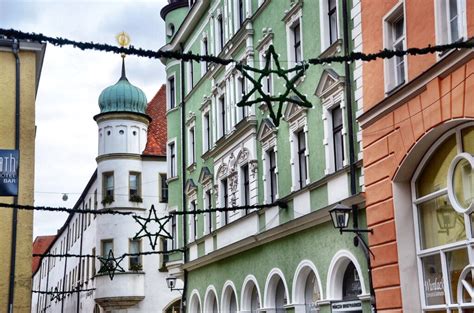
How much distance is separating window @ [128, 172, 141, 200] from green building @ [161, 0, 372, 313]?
11.1 m

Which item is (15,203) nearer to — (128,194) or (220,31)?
(220,31)

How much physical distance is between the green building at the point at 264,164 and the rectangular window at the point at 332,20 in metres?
0.04

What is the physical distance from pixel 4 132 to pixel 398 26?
682 inches

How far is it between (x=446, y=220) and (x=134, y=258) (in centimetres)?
3397

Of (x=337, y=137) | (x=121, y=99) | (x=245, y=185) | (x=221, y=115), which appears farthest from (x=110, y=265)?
(x=337, y=137)

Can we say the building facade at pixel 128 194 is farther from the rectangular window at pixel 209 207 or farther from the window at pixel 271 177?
the window at pixel 271 177

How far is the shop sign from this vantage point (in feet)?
61.3

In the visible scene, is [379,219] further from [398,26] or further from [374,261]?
[398,26]

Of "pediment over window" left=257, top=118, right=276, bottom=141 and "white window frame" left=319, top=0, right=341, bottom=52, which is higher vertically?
"white window frame" left=319, top=0, right=341, bottom=52

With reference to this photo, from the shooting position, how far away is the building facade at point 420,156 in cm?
1411

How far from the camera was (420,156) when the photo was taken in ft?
51.0

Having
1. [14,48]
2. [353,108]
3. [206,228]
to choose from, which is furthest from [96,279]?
[353,108]

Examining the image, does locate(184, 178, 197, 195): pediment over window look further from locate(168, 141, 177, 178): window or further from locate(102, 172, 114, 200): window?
locate(102, 172, 114, 200): window

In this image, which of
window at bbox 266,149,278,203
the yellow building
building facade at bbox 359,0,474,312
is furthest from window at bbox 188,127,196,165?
building facade at bbox 359,0,474,312
